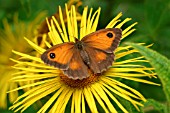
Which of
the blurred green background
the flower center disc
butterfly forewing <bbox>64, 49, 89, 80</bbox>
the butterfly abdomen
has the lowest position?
the flower center disc

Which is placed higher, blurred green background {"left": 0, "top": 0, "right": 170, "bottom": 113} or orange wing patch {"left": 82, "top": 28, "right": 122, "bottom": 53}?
blurred green background {"left": 0, "top": 0, "right": 170, "bottom": 113}

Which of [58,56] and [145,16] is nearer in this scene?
[58,56]

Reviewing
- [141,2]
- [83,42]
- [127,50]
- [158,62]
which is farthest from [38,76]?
[141,2]

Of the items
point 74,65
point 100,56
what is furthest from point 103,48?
point 74,65

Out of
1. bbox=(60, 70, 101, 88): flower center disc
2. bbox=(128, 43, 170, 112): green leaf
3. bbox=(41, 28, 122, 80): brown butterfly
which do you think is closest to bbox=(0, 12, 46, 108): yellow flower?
bbox=(60, 70, 101, 88): flower center disc

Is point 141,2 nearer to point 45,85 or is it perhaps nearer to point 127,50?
point 127,50

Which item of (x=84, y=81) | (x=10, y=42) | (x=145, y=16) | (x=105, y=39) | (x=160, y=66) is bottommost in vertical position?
(x=160, y=66)

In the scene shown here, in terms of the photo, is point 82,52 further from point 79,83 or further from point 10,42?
point 10,42

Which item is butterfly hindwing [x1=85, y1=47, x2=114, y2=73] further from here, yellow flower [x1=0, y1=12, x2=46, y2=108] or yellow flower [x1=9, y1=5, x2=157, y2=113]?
yellow flower [x1=0, y1=12, x2=46, y2=108]
